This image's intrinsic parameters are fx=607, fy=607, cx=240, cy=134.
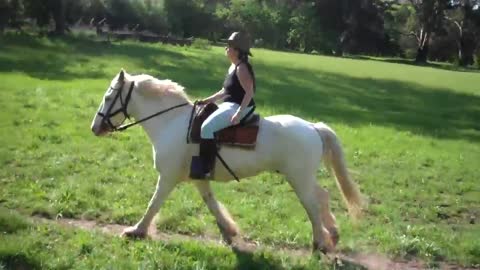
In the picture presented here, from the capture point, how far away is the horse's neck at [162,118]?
318 inches

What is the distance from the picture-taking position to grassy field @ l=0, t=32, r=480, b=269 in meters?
7.39

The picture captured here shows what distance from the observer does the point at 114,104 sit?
8.28m

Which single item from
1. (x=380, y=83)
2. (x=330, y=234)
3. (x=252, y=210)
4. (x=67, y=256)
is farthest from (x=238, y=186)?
(x=380, y=83)

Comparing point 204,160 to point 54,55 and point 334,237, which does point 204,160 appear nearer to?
point 334,237

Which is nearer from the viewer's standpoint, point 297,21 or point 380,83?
point 380,83

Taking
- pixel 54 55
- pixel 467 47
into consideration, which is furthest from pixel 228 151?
pixel 467 47

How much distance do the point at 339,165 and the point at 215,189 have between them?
3.44 m

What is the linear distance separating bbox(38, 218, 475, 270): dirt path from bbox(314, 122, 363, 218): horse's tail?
0.63 metres

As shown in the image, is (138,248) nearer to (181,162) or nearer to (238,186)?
(181,162)

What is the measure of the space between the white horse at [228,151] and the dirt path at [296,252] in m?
0.24

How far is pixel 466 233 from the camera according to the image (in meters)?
9.66

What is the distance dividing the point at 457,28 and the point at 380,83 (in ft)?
200

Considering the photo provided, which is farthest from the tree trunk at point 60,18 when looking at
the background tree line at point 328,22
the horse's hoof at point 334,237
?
the horse's hoof at point 334,237

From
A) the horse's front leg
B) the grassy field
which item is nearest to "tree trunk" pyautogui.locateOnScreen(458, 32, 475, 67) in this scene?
the grassy field
